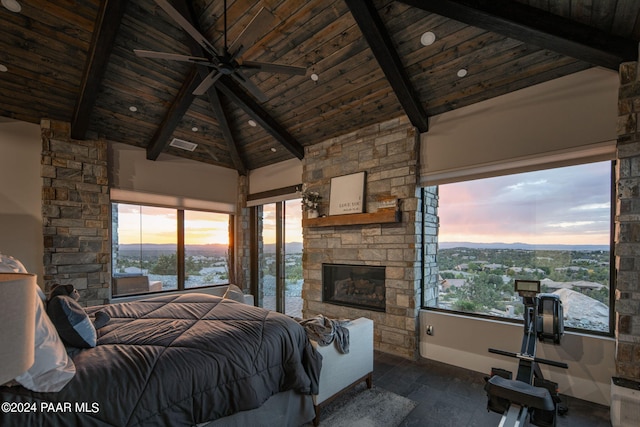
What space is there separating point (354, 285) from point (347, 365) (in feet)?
6.03

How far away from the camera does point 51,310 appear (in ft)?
5.82

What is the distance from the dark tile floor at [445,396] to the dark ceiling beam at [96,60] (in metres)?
4.64

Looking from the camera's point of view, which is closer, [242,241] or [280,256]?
[280,256]

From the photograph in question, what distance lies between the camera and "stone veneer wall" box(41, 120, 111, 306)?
13.4 feet

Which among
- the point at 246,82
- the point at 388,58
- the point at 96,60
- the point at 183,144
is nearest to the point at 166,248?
the point at 183,144

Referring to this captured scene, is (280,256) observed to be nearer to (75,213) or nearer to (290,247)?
(290,247)

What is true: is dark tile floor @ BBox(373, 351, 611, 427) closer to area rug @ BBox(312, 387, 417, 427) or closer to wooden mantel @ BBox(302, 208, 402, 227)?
area rug @ BBox(312, 387, 417, 427)

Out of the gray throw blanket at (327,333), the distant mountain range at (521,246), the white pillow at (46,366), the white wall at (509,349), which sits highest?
the distant mountain range at (521,246)

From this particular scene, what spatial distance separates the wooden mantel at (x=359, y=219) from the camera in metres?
3.84

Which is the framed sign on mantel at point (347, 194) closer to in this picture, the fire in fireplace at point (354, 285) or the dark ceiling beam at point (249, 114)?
the fire in fireplace at point (354, 285)

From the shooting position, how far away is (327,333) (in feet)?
8.15

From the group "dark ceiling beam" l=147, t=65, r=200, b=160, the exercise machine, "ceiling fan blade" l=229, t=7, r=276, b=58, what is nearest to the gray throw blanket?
the exercise machine

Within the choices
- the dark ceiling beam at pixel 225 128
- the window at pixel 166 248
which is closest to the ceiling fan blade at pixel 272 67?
the dark ceiling beam at pixel 225 128

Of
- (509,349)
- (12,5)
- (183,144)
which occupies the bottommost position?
(509,349)
